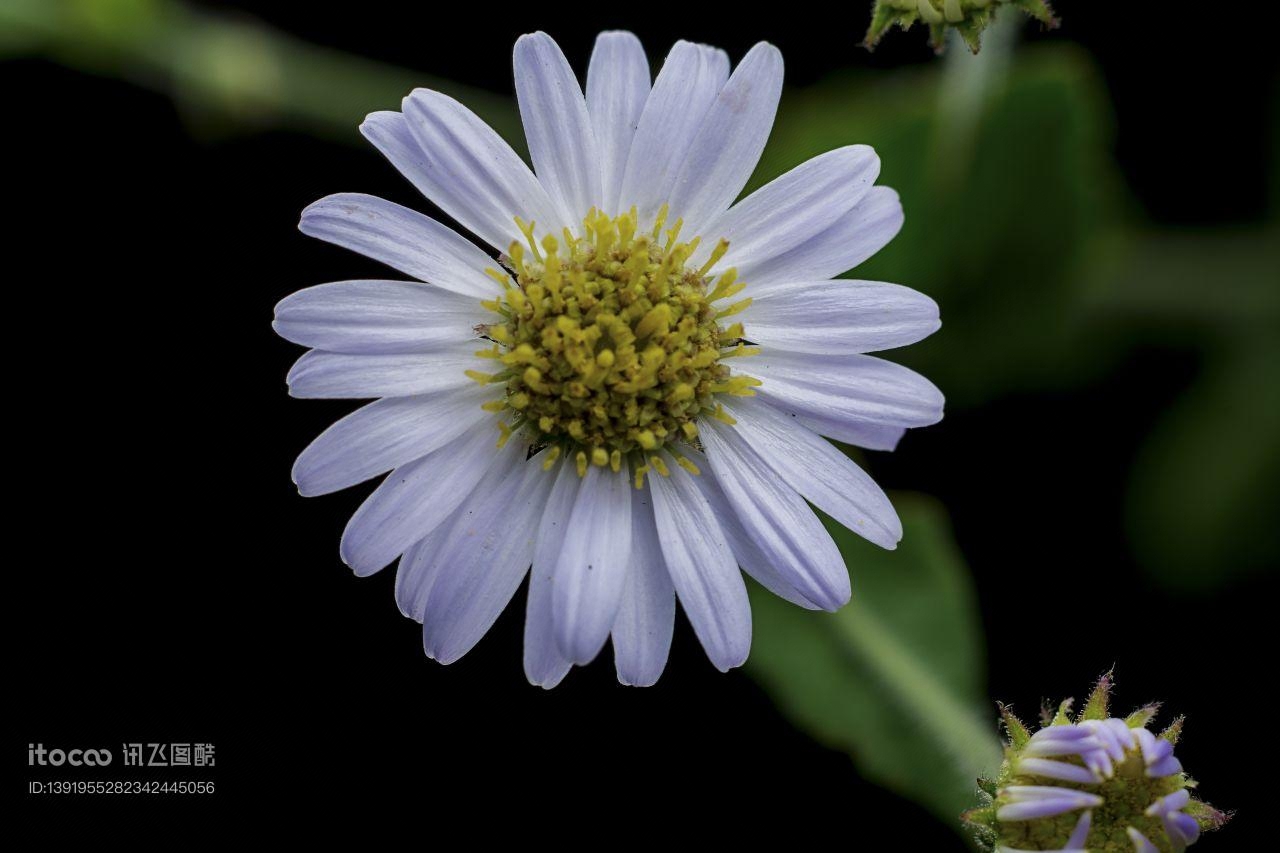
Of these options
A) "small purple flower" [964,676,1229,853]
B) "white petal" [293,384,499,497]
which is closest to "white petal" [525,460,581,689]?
"white petal" [293,384,499,497]

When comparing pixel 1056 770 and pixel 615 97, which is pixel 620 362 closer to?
pixel 615 97

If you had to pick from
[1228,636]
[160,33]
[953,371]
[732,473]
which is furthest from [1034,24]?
[160,33]

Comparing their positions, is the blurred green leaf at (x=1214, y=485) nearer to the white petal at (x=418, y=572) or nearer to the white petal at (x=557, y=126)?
the white petal at (x=557, y=126)

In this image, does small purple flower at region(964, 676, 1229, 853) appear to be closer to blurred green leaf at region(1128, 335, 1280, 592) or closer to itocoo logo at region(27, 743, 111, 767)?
blurred green leaf at region(1128, 335, 1280, 592)

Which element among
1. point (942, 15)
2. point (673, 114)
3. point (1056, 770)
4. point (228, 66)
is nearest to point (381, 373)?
point (673, 114)

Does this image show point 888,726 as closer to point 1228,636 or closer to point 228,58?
point 1228,636

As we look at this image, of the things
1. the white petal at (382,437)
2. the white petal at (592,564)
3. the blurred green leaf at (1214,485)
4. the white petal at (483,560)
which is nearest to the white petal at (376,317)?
the white petal at (382,437)
